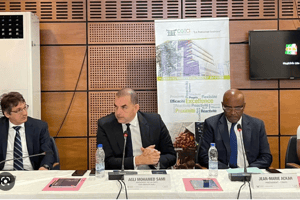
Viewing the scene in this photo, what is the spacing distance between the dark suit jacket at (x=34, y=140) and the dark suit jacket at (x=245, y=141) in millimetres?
1481

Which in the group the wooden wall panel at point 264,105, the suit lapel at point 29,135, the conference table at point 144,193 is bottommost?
the conference table at point 144,193

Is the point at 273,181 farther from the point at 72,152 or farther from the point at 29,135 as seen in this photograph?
the point at 72,152

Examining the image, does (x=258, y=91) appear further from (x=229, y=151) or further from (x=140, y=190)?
(x=140, y=190)

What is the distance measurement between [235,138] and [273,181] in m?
0.92

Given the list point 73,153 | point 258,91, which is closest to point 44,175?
point 73,153

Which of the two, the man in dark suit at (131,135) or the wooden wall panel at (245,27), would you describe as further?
the wooden wall panel at (245,27)

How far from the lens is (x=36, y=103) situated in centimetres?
382

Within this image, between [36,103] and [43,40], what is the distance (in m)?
0.88

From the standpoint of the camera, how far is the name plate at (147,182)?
73.9 inches

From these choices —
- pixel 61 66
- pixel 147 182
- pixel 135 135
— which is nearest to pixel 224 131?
pixel 135 135

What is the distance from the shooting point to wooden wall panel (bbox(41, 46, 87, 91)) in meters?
4.08

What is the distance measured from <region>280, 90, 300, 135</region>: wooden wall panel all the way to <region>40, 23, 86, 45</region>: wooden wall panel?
280 centimetres

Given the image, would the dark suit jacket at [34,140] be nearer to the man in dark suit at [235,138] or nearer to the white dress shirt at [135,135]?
the white dress shirt at [135,135]

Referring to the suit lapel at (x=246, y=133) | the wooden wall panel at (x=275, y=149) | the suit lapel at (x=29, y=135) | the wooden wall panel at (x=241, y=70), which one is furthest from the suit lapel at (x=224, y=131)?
the suit lapel at (x=29, y=135)
